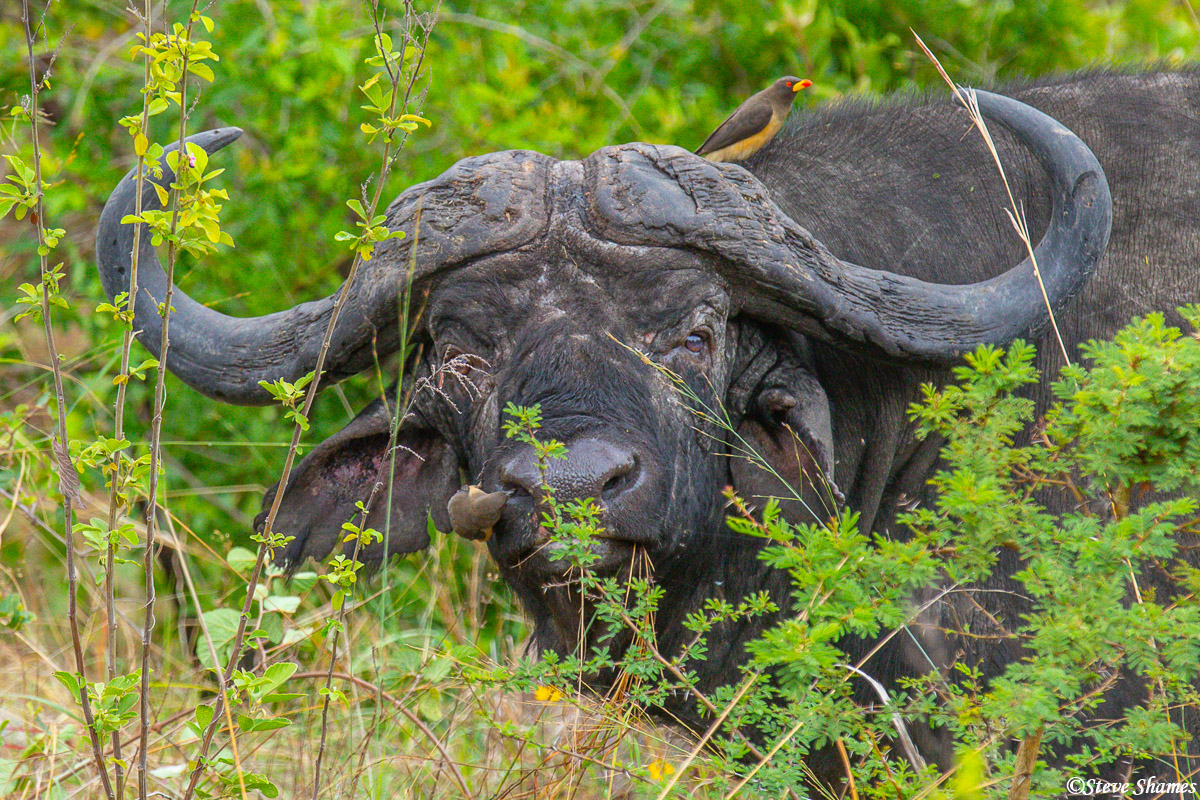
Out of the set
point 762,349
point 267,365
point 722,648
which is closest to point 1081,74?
point 762,349

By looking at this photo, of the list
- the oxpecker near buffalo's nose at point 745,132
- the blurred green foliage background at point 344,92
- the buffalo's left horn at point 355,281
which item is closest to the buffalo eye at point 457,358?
the buffalo's left horn at point 355,281

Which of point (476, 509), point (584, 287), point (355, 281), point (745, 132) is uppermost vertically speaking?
point (745, 132)

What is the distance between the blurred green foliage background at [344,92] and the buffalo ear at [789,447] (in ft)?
7.31

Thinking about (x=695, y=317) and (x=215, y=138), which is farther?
(x=215, y=138)

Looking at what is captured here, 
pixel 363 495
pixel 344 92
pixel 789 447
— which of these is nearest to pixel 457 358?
pixel 363 495

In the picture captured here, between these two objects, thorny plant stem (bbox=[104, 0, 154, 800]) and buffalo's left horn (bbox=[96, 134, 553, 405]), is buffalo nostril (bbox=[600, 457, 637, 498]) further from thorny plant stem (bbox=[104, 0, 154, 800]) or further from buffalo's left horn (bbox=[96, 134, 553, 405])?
thorny plant stem (bbox=[104, 0, 154, 800])

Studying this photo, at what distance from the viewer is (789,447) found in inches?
118

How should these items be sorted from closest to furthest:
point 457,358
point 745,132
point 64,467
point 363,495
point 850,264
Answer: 1. point 64,467
2. point 457,358
3. point 850,264
4. point 363,495
5. point 745,132

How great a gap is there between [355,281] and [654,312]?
2.61 ft

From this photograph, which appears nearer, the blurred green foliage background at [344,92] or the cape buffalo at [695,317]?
the cape buffalo at [695,317]

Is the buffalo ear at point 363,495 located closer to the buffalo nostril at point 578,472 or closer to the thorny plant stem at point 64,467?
the buffalo nostril at point 578,472

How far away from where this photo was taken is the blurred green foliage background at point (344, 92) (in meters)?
5.09

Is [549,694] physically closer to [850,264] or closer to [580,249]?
[580,249]

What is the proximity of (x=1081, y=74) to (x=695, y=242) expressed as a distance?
64.8 inches
